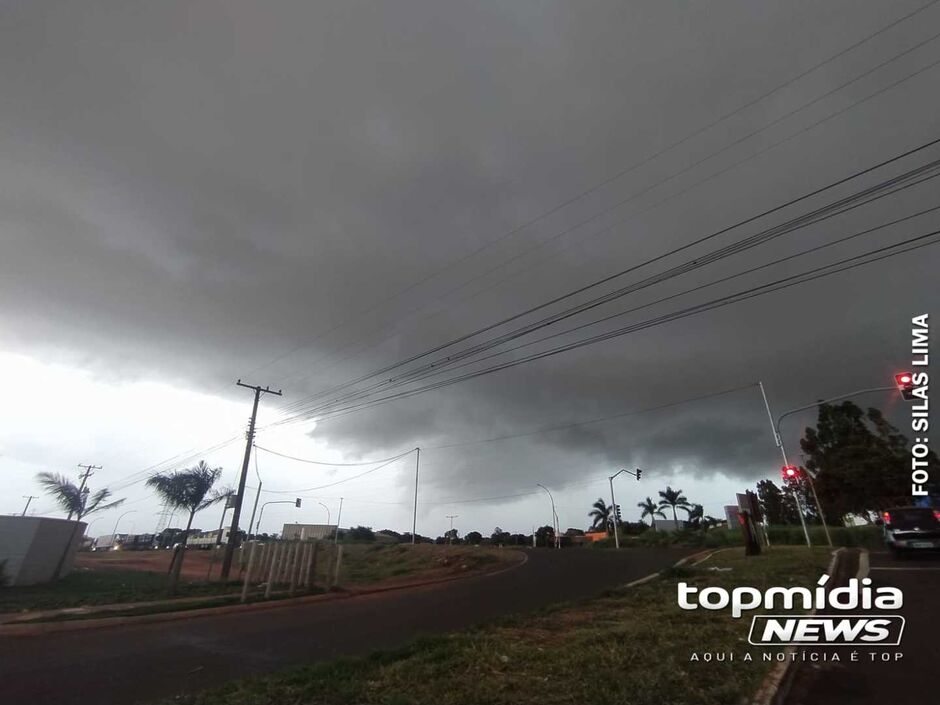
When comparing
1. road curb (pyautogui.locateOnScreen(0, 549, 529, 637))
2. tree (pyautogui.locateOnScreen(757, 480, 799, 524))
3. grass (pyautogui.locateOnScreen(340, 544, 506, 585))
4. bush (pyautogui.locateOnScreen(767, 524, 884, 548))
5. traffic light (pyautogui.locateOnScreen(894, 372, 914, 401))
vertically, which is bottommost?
road curb (pyautogui.locateOnScreen(0, 549, 529, 637))

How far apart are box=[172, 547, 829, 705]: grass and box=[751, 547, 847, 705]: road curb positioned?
11 centimetres

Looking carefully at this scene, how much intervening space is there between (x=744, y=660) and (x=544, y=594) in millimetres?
8226

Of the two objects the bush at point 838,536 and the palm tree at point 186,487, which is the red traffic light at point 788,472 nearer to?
the bush at point 838,536

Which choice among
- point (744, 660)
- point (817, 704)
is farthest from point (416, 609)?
point (817, 704)

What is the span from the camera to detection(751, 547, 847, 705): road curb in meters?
4.95

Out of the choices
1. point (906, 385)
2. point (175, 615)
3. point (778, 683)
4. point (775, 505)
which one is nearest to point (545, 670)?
point (778, 683)

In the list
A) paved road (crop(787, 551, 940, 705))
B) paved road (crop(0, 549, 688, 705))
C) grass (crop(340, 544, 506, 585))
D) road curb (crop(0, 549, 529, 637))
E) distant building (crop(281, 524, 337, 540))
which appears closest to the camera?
paved road (crop(787, 551, 940, 705))

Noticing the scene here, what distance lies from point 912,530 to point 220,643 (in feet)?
69.8

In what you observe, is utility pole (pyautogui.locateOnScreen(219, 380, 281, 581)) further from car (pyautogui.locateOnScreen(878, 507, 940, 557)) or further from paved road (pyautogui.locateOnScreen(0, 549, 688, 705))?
car (pyautogui.locateOnScreen(878, 507, 940, 557))

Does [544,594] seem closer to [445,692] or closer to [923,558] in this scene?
[445,692]

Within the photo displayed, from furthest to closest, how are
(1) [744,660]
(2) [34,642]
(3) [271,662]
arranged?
(2) [34,642] < (3) [271,662] < (1) [744,660]

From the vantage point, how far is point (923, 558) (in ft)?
53.5

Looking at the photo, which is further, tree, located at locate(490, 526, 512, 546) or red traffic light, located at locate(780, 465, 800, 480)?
tree, located at locate(490, 526, 512, 546)

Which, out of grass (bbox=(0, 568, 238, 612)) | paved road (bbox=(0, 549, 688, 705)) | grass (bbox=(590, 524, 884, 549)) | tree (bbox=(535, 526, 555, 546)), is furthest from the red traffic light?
tree (bbox=(535, 526, 555, 546))
